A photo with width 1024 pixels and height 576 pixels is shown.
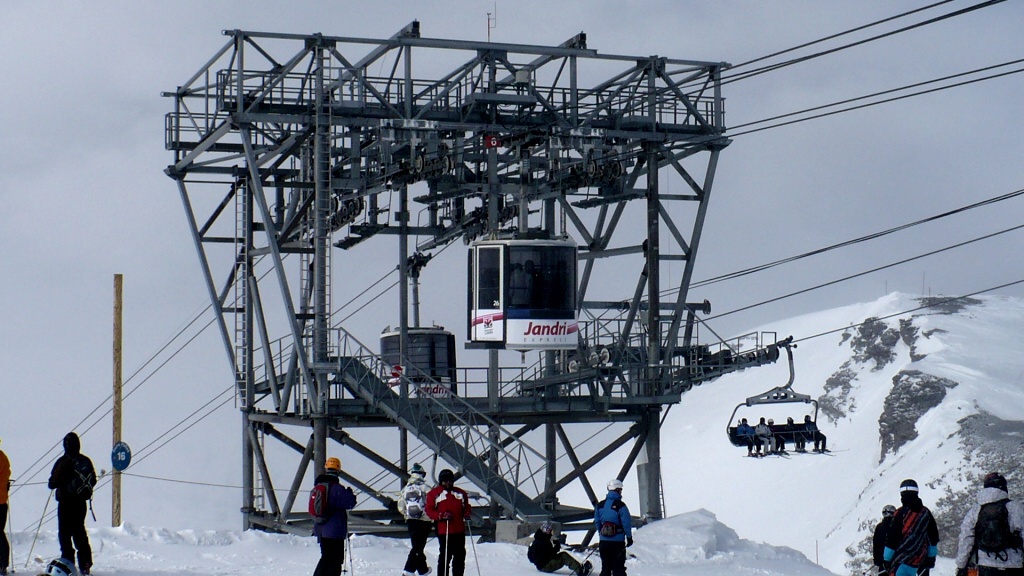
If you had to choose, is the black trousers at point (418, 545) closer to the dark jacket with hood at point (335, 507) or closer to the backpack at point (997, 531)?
the dark jacket with hood at point (335, 507)

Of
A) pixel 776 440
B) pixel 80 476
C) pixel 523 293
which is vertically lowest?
pixel 776 440

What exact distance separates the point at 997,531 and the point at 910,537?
5.76 feet

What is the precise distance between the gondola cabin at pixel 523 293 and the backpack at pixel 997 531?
2086cm

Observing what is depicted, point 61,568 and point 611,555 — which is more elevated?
point 61,568

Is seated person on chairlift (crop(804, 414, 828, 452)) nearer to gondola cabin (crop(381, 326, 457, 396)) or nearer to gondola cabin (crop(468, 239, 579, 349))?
gondola cabin (crop(468, 239, 579, 349))

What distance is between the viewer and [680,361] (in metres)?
45.4

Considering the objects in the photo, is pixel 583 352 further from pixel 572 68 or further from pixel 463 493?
pixel 463 493

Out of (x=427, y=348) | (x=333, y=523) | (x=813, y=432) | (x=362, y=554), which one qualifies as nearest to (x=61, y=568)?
(x=333, y=523)

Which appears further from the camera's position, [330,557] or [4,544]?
[4,544]

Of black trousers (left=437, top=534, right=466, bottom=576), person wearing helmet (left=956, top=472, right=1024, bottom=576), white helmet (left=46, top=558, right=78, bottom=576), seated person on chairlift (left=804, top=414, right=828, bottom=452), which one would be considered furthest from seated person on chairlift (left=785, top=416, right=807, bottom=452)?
white helmet (left=46, top=558, right=78, bottom=576)

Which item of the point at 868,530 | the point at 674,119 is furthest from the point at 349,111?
the point at 868,530

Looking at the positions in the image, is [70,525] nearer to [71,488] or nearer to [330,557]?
[71,488]

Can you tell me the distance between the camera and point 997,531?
1814 centimetres

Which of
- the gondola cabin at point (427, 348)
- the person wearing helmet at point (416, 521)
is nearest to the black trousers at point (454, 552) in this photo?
the person wearing helmet at point (416, 521)
